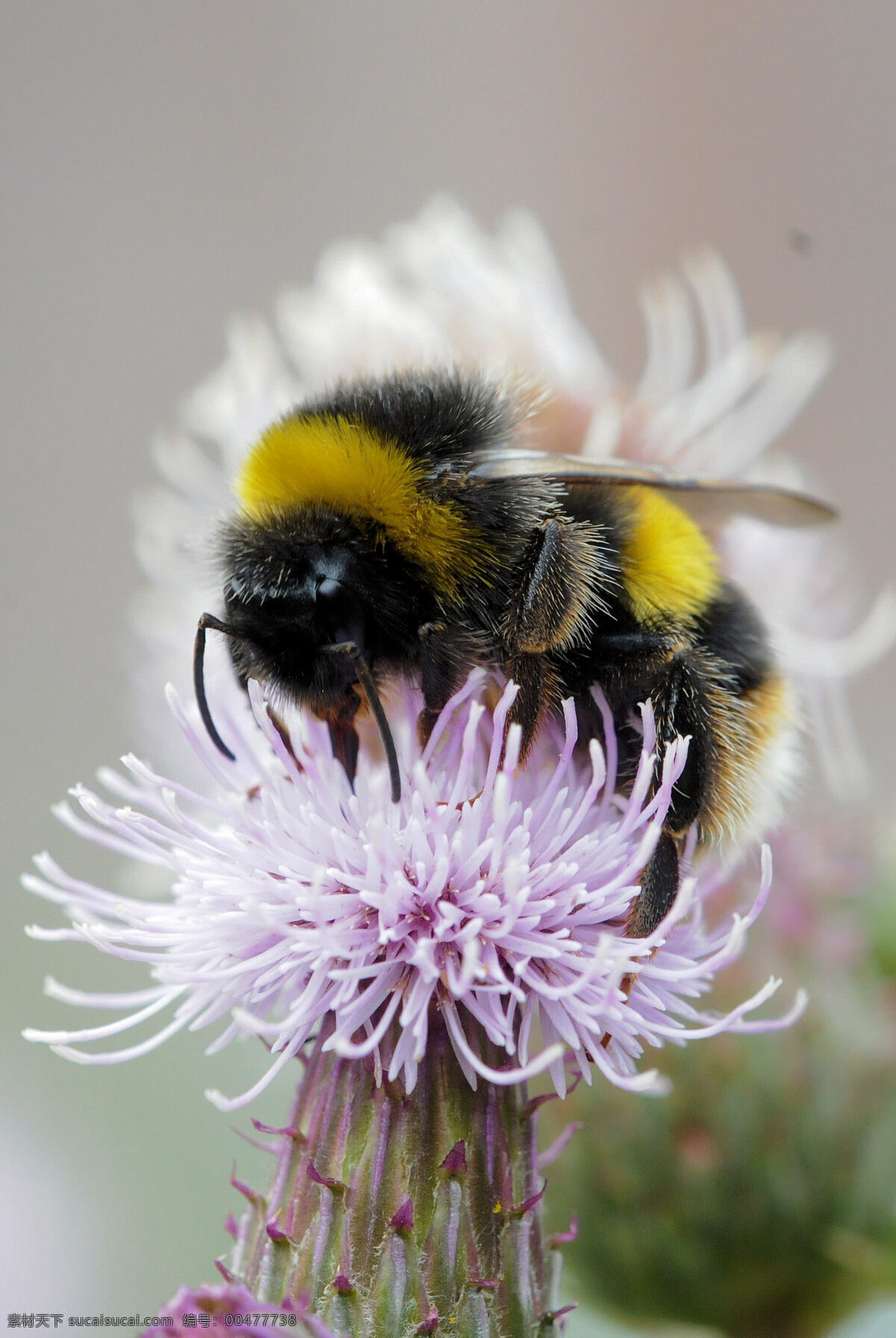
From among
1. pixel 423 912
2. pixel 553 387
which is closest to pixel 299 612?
pixel 423 912

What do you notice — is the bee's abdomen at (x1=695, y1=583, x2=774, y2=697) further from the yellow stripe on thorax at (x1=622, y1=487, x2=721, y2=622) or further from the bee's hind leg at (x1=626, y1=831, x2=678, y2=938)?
the bee's hind leg at (x1=626, y1=831, x2=678, y2=938)

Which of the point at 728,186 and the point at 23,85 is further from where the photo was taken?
the point at 23,85

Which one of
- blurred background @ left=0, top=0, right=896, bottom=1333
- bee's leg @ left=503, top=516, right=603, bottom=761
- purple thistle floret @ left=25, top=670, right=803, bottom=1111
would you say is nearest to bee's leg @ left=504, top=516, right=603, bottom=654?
bee's leg @ left=503, top=516, right=603, bottom=761

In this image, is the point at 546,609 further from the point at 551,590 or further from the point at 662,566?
the point at 662,566

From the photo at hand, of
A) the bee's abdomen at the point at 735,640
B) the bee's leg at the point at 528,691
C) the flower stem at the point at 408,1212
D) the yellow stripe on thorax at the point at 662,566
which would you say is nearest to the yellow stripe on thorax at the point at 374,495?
the bee's leg at the point at 528,691

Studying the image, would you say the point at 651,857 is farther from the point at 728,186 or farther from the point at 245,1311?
the point at 728,186

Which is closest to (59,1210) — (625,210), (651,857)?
(651,857)
